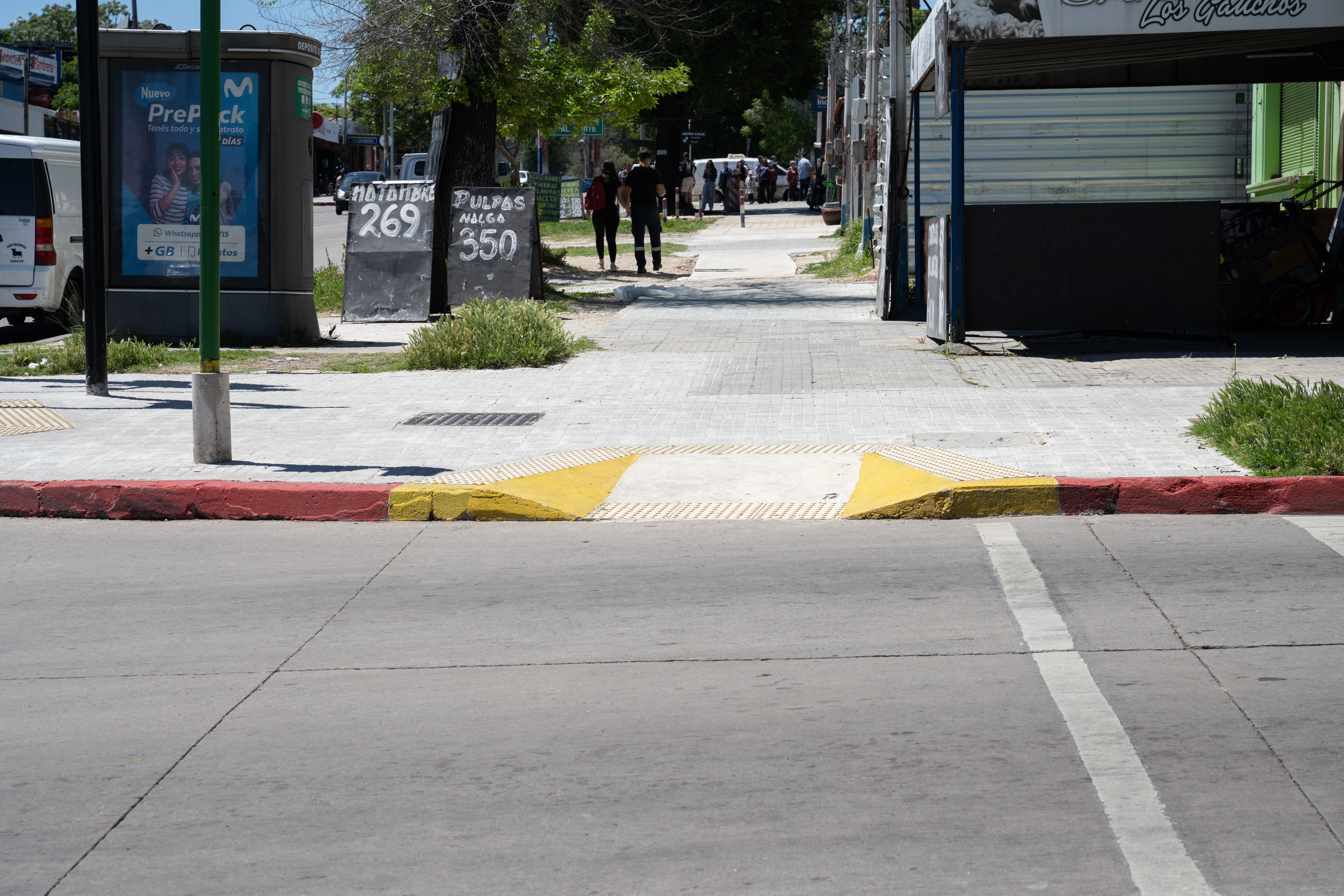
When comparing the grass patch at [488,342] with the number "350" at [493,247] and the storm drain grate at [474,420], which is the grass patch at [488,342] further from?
the number "350" at [493,247]

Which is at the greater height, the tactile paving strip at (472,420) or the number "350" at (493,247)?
the number "350" at (493,247)

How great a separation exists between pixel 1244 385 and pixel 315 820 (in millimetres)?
7280

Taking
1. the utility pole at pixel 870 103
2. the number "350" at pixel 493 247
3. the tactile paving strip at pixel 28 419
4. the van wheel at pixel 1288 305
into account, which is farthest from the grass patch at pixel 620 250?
the tactile paving strip at pixel 28 419

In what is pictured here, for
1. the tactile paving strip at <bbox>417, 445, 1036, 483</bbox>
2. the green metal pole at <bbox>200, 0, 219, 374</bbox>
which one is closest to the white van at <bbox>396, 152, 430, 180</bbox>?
the green metal pole at <bbox>200, 0, 219, 374</bbox>

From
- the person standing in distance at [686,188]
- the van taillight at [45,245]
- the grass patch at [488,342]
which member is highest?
the person standing in distance at [686,188]

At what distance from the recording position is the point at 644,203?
25.2 meters

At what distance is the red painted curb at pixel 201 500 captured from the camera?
777 cm

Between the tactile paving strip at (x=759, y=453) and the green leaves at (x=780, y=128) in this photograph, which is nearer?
the tactile paving strip at (x=759, y=453)

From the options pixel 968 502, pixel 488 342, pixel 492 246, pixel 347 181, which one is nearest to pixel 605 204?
pixel 492 246

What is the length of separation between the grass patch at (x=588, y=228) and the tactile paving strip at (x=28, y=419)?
89.4 ft

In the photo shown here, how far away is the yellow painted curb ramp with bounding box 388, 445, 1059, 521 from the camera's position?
24.6ft

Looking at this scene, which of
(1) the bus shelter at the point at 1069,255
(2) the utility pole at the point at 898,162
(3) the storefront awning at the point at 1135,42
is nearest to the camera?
(3) the storefront awning at the point at 1135,42

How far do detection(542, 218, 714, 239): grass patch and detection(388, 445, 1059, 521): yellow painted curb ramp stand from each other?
29753 mm

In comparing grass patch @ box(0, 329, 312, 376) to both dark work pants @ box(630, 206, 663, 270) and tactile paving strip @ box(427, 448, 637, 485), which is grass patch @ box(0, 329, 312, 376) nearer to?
tactile paving strip @ box(427, 448, 637, 485)
